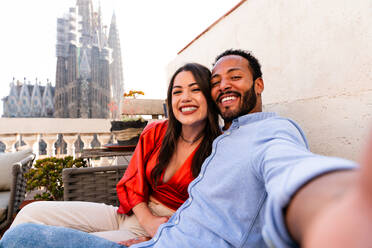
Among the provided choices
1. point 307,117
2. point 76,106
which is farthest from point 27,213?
point 76,106

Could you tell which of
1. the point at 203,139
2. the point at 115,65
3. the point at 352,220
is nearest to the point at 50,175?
the point at 203,139

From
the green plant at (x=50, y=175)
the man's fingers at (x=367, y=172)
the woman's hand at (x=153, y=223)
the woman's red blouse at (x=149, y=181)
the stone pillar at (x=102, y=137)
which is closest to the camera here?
the man's fingers at (x=367, y=172)

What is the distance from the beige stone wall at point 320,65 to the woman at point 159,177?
49cm

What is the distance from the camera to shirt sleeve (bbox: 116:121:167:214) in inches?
53.1

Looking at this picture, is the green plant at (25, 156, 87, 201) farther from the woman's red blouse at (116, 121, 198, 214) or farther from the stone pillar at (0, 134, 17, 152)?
the stone pillar at (0, 134, 17, 152)

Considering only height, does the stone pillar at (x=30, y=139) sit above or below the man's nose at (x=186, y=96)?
below

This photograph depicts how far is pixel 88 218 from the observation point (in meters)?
1.33

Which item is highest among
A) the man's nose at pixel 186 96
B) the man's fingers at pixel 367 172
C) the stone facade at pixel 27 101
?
the stone facade at pixel 27 101

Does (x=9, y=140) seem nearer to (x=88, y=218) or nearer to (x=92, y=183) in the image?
(x=92, y=183)

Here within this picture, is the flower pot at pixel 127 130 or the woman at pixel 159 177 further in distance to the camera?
the flower pot at pixel 127 130

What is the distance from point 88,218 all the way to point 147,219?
0.39 meters

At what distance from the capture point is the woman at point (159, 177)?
1.27 m

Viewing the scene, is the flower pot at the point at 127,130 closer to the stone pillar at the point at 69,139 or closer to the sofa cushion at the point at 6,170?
the sofa cushion at the point at 6,170

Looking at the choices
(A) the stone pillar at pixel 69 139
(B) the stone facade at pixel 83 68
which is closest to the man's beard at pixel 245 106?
(A) the stone pillar at pixel 69 139
